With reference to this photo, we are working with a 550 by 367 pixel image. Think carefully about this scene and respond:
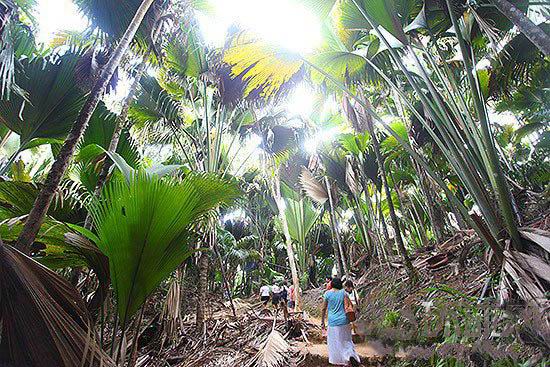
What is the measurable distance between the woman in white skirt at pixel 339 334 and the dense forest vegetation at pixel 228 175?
38cm

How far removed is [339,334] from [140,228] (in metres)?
2.58

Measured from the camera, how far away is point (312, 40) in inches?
180

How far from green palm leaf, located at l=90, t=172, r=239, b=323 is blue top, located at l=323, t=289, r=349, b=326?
7.21 feet

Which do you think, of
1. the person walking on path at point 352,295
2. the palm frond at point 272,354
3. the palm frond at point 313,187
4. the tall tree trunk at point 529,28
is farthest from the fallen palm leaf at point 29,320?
the palm frond at point 313,187

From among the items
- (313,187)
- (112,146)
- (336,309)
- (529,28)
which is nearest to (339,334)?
(336,309)

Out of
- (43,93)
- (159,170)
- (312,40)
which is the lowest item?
(159,170)

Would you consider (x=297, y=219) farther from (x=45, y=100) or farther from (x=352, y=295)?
(x=45, y=100)

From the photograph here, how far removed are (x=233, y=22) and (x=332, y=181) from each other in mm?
3856

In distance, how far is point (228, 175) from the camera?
4879mm

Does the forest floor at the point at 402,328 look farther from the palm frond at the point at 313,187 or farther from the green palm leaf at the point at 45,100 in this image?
the green palm leaf at the point at 45,100

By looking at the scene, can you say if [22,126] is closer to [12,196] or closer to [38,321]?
[12,196]

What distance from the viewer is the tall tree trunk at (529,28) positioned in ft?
8.01

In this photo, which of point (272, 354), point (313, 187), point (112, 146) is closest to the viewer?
point (112, 146)

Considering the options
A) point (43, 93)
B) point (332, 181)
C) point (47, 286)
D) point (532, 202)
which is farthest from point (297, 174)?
point (47, 286)
